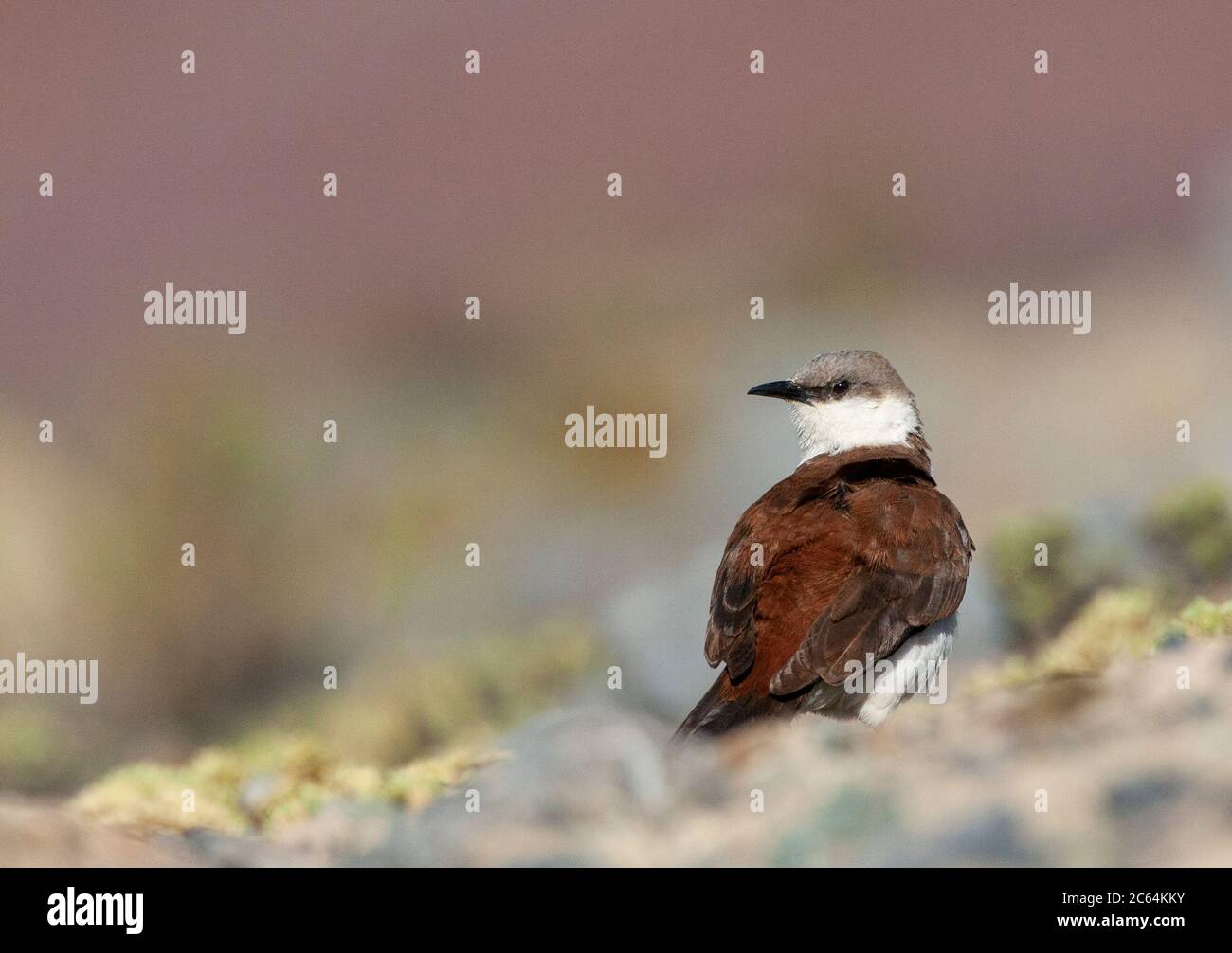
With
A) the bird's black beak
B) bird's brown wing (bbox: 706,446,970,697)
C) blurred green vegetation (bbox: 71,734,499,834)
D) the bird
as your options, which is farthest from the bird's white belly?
blurred green vegetation (bbox: 71,734,499,834)

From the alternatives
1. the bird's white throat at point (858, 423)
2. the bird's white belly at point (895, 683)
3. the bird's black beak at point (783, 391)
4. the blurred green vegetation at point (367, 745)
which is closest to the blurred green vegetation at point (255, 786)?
the blurred green vegetation at point (367, 745)

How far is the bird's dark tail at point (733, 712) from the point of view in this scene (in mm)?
6188

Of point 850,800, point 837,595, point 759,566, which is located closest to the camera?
point 850,800

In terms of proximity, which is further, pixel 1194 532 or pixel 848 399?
pixel 1194 532

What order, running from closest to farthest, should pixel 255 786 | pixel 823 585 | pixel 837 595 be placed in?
pixel 837 595
pixel 823 585
pixel 255 786

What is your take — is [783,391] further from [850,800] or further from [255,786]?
[255,786]

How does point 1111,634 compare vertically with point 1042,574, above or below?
below

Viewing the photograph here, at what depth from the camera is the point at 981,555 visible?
824cm

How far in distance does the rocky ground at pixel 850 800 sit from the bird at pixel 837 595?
160mm

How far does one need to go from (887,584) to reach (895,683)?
0.49m

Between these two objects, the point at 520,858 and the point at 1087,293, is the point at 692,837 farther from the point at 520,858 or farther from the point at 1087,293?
the point at 1087,293

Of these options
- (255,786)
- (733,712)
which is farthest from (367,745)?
(733,712)

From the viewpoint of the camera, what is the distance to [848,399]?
761cm

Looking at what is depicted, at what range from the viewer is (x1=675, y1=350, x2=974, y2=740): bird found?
6297 millimetres
